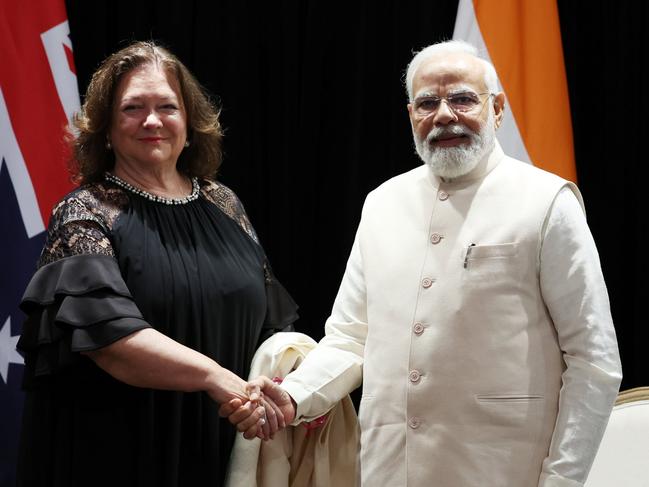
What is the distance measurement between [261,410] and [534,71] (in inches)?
74.9

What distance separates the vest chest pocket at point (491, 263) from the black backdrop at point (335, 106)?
150cm

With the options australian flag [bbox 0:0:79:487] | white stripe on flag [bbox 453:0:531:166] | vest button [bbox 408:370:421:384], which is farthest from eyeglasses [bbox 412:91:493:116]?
australian flag [bbox 0:0:79:487]

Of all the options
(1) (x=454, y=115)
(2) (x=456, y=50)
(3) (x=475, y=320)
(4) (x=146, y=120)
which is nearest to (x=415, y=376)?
(3) (x=475, y=320)

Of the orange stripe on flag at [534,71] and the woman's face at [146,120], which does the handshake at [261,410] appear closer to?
the woman's face at [146,120]

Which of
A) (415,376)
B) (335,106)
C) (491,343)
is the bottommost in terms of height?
(415,376)

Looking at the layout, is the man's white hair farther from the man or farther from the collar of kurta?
the collar of kurta

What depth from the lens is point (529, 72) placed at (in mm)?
3818

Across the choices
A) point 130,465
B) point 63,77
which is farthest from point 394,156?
point 130,465

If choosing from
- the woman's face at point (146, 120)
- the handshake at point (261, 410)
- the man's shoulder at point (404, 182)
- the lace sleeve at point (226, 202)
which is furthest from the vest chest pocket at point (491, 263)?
the woman's face at point (146, 120)

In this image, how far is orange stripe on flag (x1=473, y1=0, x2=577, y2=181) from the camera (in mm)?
3758

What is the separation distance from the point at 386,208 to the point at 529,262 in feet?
1.54

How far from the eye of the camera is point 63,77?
11.8ft

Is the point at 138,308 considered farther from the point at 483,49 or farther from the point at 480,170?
the point at 483,49

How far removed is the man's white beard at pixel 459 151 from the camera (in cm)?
248
